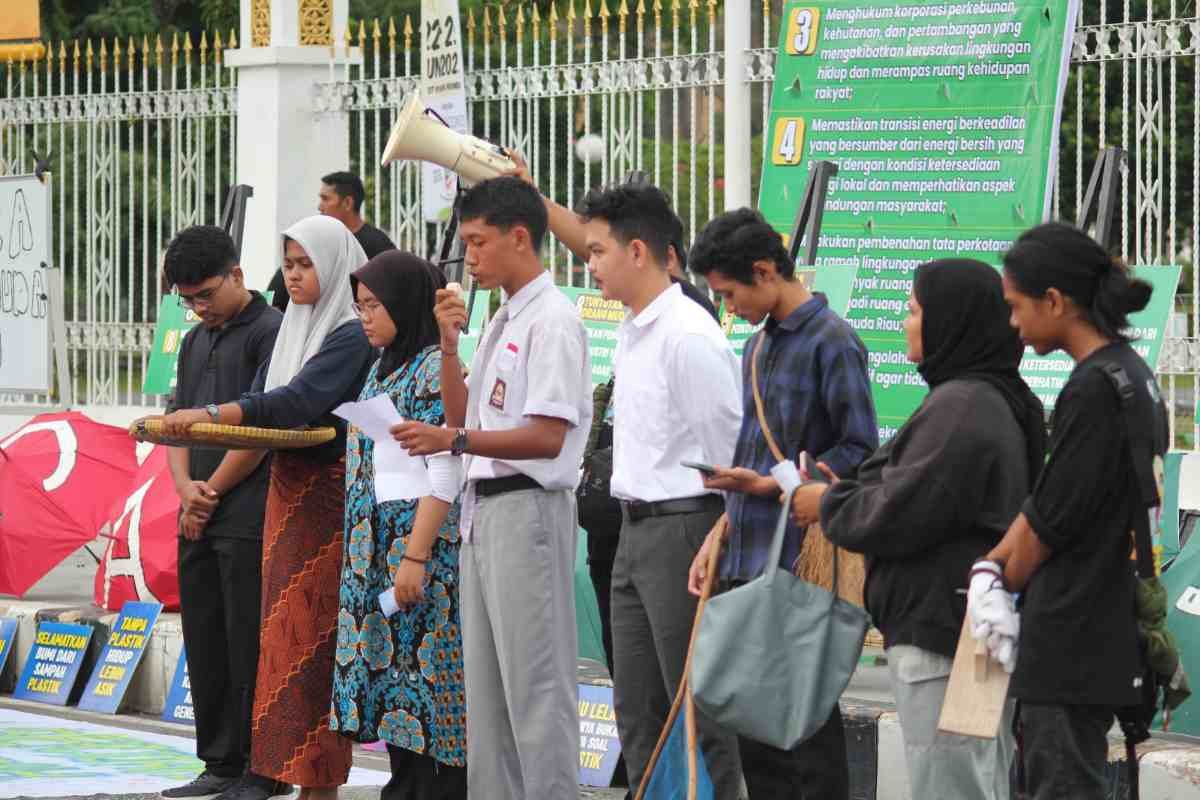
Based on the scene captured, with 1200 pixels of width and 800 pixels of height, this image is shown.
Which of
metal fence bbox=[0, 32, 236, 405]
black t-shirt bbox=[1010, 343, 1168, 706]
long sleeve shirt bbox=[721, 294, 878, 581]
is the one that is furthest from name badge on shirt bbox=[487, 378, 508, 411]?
metal fence bbox=[0, 32, 236, 405]

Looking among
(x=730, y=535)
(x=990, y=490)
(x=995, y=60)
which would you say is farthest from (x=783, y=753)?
(x=995, y=60)

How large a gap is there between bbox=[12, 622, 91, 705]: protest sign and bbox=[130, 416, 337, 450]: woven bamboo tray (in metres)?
3.01

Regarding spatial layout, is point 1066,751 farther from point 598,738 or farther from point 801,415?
point 598,738

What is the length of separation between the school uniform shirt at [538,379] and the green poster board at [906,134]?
2611mm

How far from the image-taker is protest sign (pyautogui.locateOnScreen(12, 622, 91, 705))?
28.2 feet

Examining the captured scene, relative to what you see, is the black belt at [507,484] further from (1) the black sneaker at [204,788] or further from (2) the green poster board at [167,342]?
(2) the green poster board at [167,342]

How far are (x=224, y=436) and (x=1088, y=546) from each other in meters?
2.67

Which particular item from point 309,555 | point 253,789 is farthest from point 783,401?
point 253,789

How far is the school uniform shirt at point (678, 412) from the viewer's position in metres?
5.17

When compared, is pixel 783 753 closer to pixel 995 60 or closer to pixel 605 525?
pixel 605 525

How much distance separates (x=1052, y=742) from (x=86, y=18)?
61.3 feet

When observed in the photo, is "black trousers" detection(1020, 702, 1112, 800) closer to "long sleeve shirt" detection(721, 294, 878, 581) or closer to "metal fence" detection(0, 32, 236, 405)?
"long sleeve shirt" detection(721, 294, 878, 581)

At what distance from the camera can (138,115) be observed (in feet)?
38.4

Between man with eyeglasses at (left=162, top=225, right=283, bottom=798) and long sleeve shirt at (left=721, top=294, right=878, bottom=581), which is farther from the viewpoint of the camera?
man with eyeglasses at (left=162, top=225, right=283, bottom=798)
